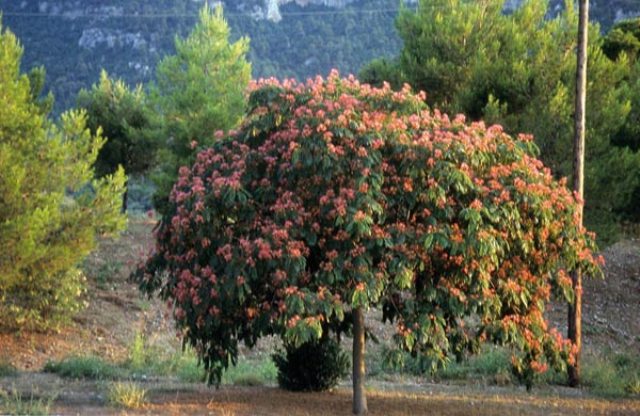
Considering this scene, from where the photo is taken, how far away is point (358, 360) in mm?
11156

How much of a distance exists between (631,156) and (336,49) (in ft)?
84.2

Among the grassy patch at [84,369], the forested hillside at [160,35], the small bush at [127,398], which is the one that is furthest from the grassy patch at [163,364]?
the forested hillside at [160,35]

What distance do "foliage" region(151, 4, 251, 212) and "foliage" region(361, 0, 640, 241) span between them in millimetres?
→ 5073

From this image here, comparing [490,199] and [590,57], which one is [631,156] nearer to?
[590,57]

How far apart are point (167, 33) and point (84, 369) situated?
32.8 m

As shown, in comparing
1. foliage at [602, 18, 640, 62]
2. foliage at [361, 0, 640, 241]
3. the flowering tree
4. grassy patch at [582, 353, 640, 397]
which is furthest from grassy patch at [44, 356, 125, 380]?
foliage at [602, 18, 640, 62]

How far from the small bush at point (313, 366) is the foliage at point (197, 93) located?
1187 cm

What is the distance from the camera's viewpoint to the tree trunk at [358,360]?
11.0 metres

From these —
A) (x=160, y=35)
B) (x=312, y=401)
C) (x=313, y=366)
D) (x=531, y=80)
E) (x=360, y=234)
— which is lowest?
(x=312, y=401)

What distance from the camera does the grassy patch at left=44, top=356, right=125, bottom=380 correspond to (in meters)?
15.8

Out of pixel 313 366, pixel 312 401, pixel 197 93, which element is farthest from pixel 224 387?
pixel 197 93

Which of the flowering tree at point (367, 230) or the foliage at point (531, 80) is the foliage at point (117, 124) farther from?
the flowering tree at point (367, 230)

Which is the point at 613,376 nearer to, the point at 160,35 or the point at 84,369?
the point at 84,369

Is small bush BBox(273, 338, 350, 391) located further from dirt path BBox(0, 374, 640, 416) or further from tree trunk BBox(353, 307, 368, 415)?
tree trunk BBox(353, 307, 368, 415)
